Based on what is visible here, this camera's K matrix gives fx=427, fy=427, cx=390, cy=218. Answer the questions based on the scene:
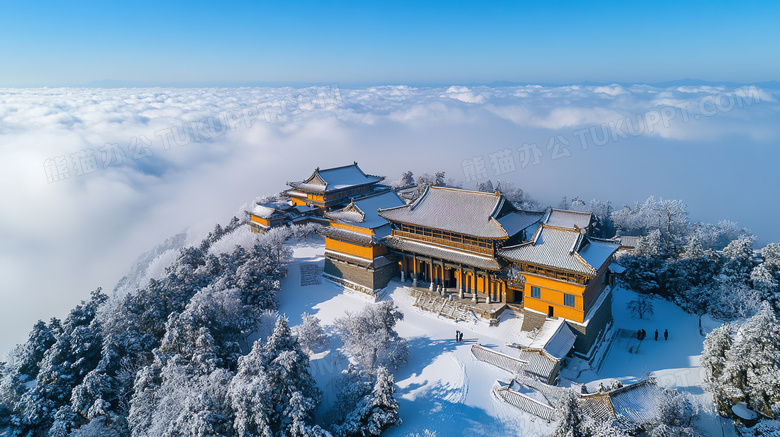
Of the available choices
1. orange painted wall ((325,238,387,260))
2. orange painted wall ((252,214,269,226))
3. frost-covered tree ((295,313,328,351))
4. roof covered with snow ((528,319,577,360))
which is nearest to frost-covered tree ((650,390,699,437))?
roof covered with snow ((528,319,577,360))

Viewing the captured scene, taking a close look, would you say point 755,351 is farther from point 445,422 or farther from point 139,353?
point 139,353

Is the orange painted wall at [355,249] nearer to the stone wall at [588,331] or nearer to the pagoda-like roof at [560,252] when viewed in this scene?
the pagoda-like roof at [560,252]

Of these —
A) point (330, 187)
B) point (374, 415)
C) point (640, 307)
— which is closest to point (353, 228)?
point (330, 187)

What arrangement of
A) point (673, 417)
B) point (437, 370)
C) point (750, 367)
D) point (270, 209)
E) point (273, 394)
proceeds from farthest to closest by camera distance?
point (270, 209), point (437, 370), point (750, 367), point (273, 394), point (673, 417)

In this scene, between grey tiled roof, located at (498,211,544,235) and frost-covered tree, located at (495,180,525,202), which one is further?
frost-covered tree, located at (495,180,525,202)

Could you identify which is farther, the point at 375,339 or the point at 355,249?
the point at 355,249

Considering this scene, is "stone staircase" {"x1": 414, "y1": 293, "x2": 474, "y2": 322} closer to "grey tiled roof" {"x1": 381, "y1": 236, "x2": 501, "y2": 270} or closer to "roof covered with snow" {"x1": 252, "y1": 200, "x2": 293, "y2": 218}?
"grey tiled roof" {"x1": 381, "y1": 236, "x2": 501, "y2": 270}

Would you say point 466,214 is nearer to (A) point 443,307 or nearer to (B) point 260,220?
(A) point 443,307
